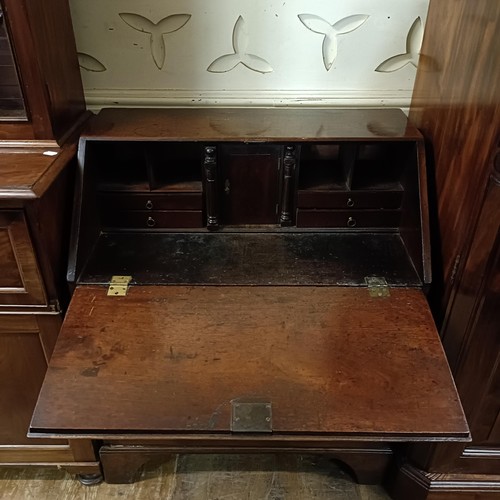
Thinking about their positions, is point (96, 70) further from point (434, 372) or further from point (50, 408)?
point (434, 372)

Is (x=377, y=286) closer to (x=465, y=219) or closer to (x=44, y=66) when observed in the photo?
(x=465, y=219)

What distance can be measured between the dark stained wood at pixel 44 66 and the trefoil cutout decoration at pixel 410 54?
2.72ft

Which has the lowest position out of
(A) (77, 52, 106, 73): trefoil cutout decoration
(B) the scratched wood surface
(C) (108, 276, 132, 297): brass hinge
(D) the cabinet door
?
(B) the scratched wood surface

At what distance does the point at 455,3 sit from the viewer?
1.12m

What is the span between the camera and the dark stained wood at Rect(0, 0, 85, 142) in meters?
1.02

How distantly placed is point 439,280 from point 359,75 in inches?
24.8

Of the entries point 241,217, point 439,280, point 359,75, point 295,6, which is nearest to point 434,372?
point 439,280

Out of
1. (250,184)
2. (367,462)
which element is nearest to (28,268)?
(250,184)

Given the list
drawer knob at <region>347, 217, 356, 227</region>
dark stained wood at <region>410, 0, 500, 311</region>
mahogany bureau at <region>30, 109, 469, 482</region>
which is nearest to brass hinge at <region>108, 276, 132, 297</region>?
mahogany bureau at <region>30, 109, 469, 482</region>

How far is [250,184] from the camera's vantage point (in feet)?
4.19

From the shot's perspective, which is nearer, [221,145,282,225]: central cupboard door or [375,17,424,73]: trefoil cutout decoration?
[221,145,282,225]: central cupboard door

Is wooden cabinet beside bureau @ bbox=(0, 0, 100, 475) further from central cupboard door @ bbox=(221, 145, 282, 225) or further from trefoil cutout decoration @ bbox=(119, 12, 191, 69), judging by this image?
central cupboard door @ bbox=(221, 145, 282, 225)

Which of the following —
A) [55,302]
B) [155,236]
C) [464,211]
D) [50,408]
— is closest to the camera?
[50,408]

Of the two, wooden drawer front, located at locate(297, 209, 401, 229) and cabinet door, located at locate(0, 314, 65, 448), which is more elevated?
wooden drawer front, located at locate(297, 209, 401, 229)
